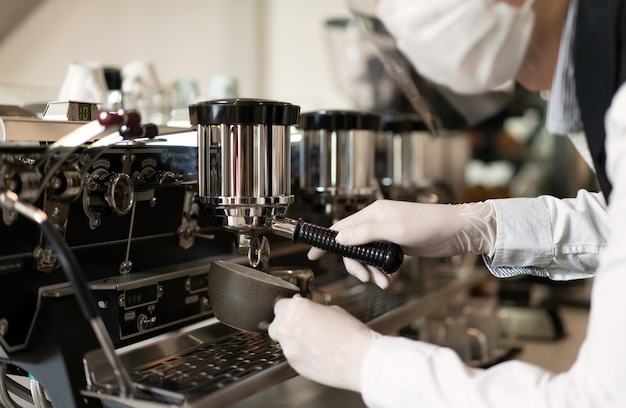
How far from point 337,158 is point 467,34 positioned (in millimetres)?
219

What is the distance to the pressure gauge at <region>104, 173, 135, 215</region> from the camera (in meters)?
0.62

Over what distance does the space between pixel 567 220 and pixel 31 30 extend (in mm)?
995

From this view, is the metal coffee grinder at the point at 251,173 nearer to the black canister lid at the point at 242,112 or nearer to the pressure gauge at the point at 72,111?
the black canister lid at the point at 242,112

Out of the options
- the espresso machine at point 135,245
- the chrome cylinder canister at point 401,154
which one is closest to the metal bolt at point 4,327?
the espresso machine at point 135,245

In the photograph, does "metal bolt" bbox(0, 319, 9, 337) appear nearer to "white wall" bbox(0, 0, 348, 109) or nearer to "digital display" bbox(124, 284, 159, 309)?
"digital display" bbox(124, 284, 159, 309)

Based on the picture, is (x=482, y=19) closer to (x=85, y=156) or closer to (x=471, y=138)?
(x=85, y=156)

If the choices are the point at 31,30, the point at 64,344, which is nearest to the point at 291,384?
the point at 64,344

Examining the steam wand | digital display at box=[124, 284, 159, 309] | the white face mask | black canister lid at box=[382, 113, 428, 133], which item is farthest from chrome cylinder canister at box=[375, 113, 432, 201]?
the steam wand

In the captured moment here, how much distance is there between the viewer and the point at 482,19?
0.76m

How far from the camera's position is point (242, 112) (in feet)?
2.04

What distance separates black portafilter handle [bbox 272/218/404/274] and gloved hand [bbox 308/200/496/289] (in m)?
0.01

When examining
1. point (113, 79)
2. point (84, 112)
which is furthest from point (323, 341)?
point (113, 79)

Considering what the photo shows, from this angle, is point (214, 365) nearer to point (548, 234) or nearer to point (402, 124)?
point (548, 234)

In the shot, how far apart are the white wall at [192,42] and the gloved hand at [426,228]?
1.57 ft
